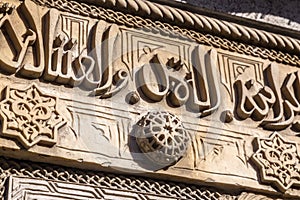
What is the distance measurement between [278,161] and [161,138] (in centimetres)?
42

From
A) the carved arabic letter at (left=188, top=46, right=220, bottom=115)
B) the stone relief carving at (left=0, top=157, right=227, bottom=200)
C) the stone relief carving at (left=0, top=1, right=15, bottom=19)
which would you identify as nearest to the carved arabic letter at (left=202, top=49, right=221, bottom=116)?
the carved arabic letter at (left=188, top=46, right=220, bottom=115)

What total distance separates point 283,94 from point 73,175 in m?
0.80

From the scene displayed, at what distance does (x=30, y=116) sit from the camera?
97.9 inches

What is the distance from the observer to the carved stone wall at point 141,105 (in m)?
2.49

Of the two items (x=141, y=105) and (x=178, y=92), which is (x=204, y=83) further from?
(x=141, y=105)

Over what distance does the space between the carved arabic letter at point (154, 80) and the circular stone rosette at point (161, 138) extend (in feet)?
0.28

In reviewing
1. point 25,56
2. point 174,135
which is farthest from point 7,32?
point 174,135

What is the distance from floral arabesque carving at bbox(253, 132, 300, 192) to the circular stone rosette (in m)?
0.27

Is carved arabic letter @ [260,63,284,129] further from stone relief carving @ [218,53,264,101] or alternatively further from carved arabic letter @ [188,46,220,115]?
carved arabic letter @ [188,46,220,115]

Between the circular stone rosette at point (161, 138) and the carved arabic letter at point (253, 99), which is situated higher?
the carved arabic letter at point (253, 99)

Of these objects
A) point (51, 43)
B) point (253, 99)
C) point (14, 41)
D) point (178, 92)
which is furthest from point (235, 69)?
point (14, 41)

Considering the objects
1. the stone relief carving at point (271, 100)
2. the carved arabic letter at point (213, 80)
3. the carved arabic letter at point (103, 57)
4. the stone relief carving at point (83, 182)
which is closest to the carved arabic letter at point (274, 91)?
the stone relief carving at point (271, 100)

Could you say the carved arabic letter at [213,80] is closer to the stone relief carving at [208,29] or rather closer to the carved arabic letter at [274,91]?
the stone relief carving at [208,29]

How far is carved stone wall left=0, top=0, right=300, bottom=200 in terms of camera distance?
249 centimetres
